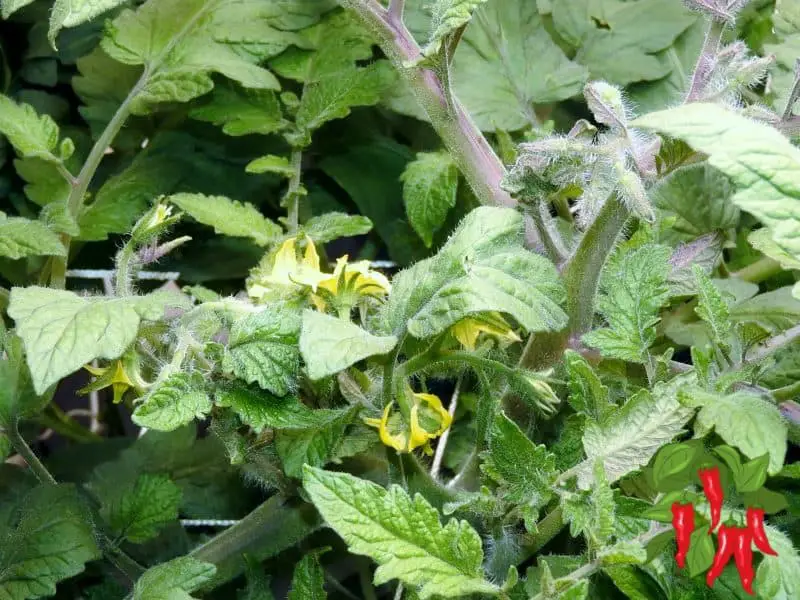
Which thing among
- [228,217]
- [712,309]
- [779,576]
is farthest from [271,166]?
[779,576]

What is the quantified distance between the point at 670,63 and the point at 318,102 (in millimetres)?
333

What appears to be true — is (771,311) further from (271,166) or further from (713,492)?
(271,166)

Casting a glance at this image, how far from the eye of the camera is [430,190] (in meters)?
0.72

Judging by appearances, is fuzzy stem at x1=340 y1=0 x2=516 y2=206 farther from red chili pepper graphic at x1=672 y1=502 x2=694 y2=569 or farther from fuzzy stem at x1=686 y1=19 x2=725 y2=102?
red chili pepper graphic at x1=672 y1=502 x2=694 y2=569

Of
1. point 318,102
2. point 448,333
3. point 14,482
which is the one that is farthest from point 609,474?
point 14,482

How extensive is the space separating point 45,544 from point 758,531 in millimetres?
472

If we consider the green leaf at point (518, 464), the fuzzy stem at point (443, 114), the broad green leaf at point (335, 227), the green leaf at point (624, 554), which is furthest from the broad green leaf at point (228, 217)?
the green leaf at point (624, 554)

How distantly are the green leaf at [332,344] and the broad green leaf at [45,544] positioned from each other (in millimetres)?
290

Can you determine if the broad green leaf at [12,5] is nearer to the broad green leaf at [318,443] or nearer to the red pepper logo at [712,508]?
the broad green leaf at [318,443]

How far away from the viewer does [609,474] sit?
0.49 meters

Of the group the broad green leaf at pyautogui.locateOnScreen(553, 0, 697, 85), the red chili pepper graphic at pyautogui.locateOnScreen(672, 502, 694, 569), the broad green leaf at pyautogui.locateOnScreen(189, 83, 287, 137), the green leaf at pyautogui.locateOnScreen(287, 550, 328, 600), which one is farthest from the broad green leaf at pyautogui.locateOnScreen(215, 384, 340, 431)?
the broad green leaf at pyautogui.locateOnScreen(553, 0, 697, 85)

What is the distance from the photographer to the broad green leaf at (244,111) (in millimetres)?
769

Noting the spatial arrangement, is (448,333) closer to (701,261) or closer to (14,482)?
(701,261)

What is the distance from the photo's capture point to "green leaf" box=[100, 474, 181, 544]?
68cm
